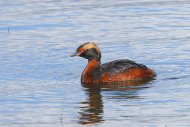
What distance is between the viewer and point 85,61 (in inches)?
765

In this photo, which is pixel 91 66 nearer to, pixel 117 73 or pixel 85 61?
pixel 117 73

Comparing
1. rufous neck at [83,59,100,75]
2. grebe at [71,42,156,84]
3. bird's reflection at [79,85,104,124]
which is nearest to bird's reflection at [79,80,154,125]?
bird's reflection at [79,85,104,124]

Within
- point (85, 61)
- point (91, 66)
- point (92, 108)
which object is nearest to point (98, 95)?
point (92, 108)

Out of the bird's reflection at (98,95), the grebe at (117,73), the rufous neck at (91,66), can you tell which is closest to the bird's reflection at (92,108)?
the bird's reflection at (98,95)

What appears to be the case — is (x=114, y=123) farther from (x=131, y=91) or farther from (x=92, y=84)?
(x=92, y=84)

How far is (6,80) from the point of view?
17141mm

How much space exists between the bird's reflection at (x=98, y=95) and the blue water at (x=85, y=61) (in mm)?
18

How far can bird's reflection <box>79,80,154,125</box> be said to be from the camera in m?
13.8

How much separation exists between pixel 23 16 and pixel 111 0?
3672 millimetres

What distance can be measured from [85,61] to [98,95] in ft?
11.3

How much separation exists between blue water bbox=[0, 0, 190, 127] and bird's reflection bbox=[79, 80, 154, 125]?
0.06 ft

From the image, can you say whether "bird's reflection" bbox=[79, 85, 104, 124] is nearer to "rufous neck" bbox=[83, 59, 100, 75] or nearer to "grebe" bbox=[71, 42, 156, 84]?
"grebe" bbox=[71, 42, 156, 84]

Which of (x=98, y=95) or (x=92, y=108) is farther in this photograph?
(x=98, y=95)

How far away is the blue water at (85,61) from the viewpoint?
45.2 feet
